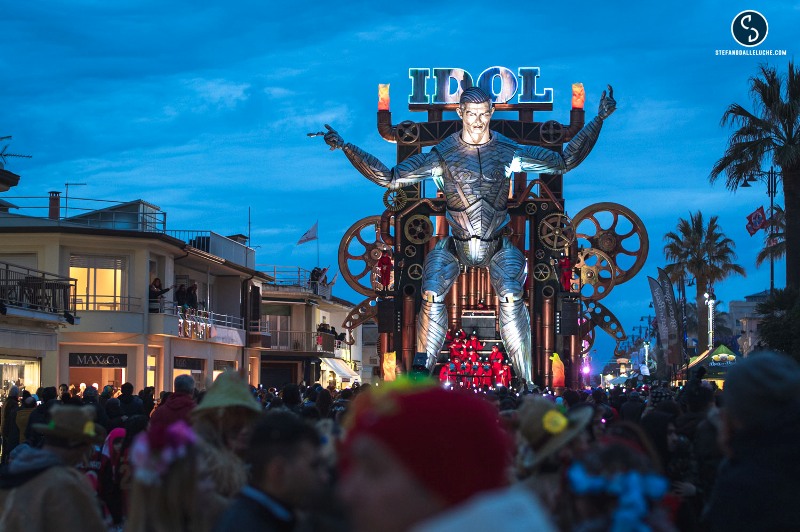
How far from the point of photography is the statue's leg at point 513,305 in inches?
1241

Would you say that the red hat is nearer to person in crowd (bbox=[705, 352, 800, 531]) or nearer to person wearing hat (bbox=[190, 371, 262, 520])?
person in crowd (bbox=[705, 352, 800, 531])

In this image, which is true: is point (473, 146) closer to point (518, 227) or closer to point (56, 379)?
point (518, 227)

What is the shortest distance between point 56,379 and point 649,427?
3129 cm

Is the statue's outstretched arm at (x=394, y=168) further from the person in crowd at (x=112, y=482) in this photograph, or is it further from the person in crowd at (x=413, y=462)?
the person in crowd at (x=413, y=462)

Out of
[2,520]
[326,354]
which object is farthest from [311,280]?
[2,520]

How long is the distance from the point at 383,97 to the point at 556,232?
687 centimetres

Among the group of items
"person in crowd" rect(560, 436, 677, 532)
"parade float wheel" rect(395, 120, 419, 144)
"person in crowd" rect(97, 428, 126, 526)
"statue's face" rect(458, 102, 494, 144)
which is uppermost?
"parade float wheel" rect(395, 120, 419, 144)

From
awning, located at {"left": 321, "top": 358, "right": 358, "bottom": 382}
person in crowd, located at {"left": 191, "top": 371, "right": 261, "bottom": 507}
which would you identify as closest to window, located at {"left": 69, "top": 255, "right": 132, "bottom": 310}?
awning, located at {"left": 321, "top": 358, "right": 358, "bottom": 382}

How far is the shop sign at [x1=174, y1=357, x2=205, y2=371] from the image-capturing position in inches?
1710

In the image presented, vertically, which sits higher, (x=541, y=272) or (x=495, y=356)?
(x=541, y=272)

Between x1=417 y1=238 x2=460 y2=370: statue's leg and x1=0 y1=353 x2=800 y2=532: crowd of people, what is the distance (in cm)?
2406

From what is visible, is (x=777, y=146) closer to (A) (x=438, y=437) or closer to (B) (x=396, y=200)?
(B) (x=396, y=200)

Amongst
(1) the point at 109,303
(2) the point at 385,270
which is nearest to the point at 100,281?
(1) the point at 109,303

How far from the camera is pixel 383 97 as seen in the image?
122 ft
